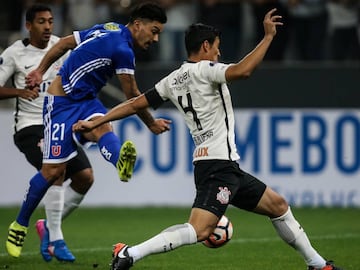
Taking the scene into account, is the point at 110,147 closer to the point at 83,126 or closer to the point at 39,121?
the point at 83,126

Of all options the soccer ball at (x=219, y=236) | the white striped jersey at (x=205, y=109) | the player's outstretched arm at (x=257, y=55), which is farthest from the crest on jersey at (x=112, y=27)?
the soccer ball at (x=219, y=236)

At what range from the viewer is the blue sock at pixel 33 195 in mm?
9594

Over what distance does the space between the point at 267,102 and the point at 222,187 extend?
26.3 ft

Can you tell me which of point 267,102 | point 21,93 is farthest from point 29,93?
point 267,102

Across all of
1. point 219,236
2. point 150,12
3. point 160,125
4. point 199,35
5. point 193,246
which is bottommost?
point 193,246

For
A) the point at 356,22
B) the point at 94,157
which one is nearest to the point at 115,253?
the point at 94,157

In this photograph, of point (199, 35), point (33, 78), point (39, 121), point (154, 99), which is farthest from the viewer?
point (39, 121)

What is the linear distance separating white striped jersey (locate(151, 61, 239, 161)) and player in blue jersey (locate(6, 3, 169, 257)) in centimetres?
106

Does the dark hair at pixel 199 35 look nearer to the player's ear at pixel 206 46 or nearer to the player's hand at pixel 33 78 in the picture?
the player's ear at pixel 206 46

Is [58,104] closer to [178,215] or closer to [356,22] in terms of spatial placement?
[178,215]

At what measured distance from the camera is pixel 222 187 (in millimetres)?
8133

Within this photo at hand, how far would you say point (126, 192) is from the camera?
16.0 metres

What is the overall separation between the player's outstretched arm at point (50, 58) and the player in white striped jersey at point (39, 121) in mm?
147

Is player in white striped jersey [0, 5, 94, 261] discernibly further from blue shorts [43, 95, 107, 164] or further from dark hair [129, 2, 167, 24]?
dark hair [129, 2, 167, 24]
